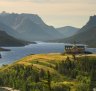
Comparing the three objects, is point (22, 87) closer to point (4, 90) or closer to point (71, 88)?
point (4, 90)

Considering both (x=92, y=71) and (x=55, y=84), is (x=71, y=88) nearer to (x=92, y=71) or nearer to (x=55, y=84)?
(x=55, y=84)

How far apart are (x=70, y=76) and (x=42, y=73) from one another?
1345 cm

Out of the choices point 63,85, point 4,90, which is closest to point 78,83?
point 63,85

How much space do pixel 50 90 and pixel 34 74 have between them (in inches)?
1572

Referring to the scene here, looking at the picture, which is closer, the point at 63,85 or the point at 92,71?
the point at 63,85

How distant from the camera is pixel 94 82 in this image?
189 m

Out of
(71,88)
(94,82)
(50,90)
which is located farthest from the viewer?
(94,82)

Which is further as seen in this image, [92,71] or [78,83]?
[92,71]

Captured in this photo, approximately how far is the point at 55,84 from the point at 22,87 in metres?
23.0

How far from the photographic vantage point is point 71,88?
17362 centimetres

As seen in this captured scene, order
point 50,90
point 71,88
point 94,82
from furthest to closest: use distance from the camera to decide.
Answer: point 94,82
point 71,88
point 50,90

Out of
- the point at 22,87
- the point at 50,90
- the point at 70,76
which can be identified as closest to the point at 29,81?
the point at 22,87

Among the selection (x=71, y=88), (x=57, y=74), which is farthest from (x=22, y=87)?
(x=71, y=88)

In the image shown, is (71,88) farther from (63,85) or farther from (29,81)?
(29,81)
